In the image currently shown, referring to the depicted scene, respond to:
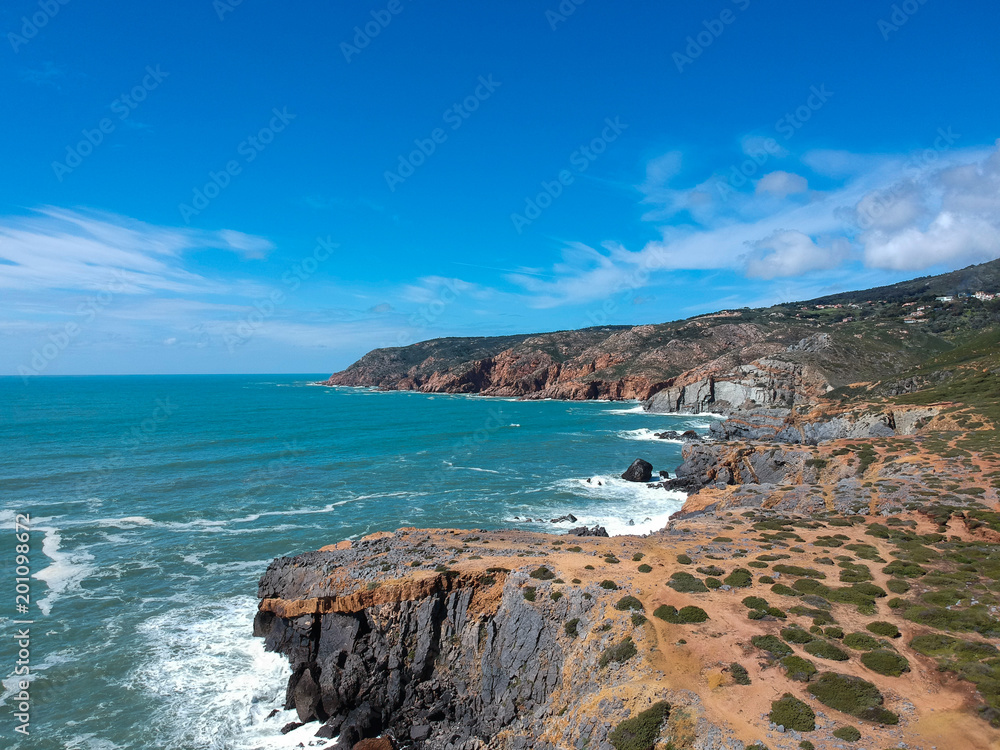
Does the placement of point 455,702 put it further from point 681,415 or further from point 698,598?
point 681,415

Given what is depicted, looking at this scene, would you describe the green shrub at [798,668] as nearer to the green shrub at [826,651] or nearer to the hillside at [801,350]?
the green shrub at [826,651]

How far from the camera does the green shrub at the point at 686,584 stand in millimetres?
22844

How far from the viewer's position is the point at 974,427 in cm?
5222

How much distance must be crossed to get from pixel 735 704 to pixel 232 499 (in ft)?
173

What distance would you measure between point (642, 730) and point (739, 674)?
4.01m

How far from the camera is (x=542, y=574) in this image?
24297 millimetres

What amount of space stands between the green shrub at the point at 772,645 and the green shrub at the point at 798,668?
423 millimetres

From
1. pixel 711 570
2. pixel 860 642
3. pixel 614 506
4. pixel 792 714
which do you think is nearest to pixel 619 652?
pixel 792 714

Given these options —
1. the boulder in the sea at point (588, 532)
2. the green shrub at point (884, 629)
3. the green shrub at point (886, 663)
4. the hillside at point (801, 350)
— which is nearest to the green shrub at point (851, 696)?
the green shrub at point (886, 663)

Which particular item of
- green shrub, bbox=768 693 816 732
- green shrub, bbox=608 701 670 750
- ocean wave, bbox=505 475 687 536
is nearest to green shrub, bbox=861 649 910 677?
green shrub, bbox=768 693 816 732

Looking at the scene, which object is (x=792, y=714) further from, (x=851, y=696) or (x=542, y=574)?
(x=542, y=574)

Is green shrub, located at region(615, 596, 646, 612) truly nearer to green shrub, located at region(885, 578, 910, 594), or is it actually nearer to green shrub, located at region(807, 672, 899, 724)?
green shrub, located at region(807, 672, 899, 724)

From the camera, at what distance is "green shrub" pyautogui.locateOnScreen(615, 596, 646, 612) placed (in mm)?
21438

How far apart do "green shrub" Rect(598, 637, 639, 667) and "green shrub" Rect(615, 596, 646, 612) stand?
1.69 m
